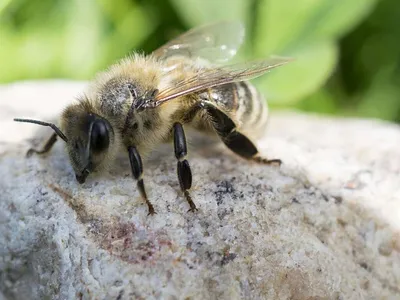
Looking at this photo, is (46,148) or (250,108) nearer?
(46,148)

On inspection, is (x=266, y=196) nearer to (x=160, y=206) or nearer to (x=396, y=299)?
(x=160, y=206)

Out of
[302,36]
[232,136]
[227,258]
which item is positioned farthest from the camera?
[302,36]

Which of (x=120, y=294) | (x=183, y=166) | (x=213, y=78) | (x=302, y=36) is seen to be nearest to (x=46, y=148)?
(x=183, y=166)

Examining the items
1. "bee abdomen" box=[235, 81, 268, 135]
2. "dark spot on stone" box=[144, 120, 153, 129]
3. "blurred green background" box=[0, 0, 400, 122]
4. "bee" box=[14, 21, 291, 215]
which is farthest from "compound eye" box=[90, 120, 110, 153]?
"blurred green background" box=[0, 0, 400, 122]

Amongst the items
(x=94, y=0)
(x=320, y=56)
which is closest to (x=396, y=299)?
(x=320, y=56)

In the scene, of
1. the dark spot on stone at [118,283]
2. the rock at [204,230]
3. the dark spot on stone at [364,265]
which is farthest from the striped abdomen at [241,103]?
the dark spot on stone at [118,283]

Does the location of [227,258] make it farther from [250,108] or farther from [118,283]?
[250,108]

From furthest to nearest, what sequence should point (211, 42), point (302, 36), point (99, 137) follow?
point (302, 36), point (211, 42), point (99, 137)
